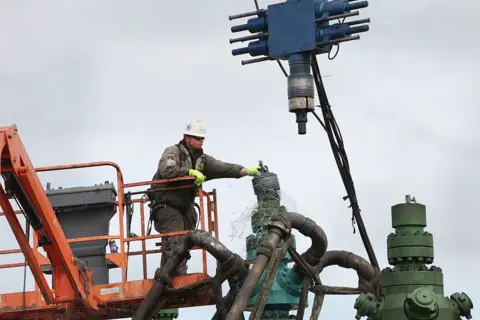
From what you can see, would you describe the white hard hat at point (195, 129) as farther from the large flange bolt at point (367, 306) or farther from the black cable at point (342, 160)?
the large flange bolt at point (367, 306)

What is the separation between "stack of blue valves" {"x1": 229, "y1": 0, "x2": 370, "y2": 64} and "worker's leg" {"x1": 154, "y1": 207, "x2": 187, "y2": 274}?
3.12 m


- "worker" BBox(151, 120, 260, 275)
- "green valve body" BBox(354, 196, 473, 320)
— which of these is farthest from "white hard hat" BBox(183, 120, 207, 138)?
"green valve body" BBox(354, 196, 473, 320)

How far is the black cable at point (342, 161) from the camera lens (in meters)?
27.8

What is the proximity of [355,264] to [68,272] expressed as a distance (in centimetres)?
519

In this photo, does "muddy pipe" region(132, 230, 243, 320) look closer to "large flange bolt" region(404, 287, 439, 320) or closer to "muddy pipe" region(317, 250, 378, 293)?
"muddy pipe" region(317, 250, 378, 293)

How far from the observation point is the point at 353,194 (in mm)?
28031

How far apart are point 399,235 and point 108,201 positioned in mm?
7321

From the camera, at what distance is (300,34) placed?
88.1ft

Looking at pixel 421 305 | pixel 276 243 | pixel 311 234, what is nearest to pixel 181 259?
pixel 276 243

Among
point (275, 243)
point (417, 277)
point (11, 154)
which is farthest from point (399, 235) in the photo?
point (11, 154)

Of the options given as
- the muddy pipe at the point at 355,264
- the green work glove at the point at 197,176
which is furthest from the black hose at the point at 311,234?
the green work glove at the point at 197,176

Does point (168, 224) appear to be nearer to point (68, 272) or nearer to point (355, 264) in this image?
point (68, 272)

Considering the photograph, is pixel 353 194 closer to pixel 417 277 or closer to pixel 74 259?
pixel 74 259

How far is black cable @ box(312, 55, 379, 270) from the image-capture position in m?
27.8
